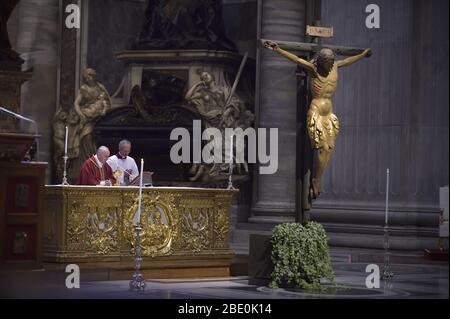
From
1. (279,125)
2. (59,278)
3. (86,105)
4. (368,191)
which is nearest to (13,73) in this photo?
(86,105)

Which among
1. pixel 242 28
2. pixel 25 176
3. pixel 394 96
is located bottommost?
pixel 25 176

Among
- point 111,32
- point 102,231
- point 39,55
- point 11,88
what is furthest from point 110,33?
point 102,231

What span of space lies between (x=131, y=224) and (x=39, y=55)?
9.27 m

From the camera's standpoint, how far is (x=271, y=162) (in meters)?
21.7

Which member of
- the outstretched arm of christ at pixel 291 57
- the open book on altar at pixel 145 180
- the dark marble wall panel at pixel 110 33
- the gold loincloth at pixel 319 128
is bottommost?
the open book on altar at pixel 145 180

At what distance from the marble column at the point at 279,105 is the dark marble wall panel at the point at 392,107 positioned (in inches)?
33.2

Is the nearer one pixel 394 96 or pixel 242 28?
pixel 394 96

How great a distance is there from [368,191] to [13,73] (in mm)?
6309

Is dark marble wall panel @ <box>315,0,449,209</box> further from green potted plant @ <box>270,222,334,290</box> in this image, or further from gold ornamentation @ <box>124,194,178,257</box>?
green potted plant @ <box>270,222,334,290</box>

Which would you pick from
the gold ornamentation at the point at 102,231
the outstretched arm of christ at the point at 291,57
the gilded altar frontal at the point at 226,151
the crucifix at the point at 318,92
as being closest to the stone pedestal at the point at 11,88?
the gilded altar frontal at the point at 226,151

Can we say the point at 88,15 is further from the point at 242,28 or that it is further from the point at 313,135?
the point at 313,135

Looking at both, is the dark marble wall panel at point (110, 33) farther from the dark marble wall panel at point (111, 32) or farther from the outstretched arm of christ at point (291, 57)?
the outstretched arm of christ at point (291, 57)

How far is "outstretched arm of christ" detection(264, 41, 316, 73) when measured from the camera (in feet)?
46.7

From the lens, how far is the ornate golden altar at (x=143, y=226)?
1584 centimetres
